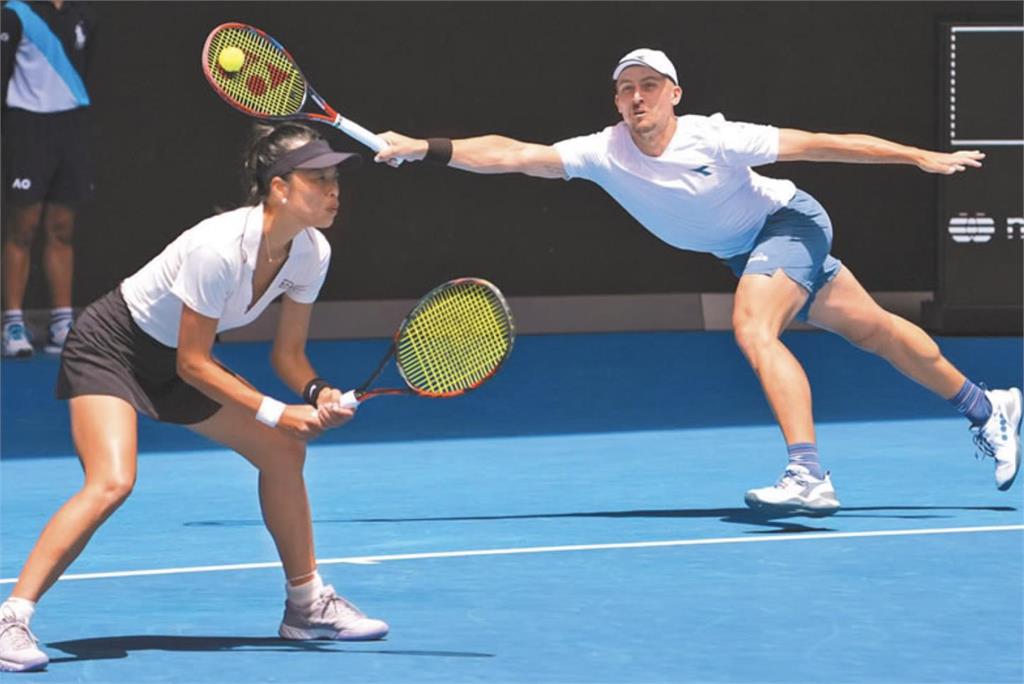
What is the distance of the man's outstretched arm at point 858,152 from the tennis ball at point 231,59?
1.79 m

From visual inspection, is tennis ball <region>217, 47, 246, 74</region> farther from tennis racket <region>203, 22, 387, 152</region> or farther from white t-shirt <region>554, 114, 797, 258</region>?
white t-shirt <region>554, 114, 797, 258</region>

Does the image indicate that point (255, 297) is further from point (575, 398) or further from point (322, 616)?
point (575, 398)

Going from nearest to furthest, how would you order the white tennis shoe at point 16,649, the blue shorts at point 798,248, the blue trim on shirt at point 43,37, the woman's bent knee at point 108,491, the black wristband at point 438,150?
the white tennis shoe at point 16,649
the woman's bent knee at point 108,491
the black wristband at point 438,150
the blue shorts at point 798,248
the blue trim on shirt at point 43,37

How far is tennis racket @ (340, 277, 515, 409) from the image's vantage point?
5691 mm

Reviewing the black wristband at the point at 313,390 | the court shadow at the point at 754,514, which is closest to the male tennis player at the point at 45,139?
the court shadow at the point at 754,514

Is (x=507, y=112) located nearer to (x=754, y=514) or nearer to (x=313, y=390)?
(x=754, y=514)

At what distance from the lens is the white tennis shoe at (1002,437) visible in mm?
8047

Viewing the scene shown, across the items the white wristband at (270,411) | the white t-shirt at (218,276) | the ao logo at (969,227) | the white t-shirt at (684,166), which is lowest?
the white wristband at (270,411)

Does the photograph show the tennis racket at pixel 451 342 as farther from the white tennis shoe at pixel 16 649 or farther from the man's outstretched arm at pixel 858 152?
the man's outstretched arm at pixel 858 152

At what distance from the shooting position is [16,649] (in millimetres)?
5449

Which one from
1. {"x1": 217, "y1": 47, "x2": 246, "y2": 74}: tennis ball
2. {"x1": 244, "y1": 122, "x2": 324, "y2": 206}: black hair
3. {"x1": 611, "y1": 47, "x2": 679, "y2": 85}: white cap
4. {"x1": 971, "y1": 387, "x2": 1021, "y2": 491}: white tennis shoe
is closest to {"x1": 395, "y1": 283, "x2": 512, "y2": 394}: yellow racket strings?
{"x1": 244, "y1": 122, "x2": 324, "y2": 206}: black hair

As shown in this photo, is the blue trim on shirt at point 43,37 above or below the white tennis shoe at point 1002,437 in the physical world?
above

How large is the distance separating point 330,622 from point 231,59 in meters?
2.19

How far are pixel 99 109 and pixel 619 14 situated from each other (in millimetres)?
2998
